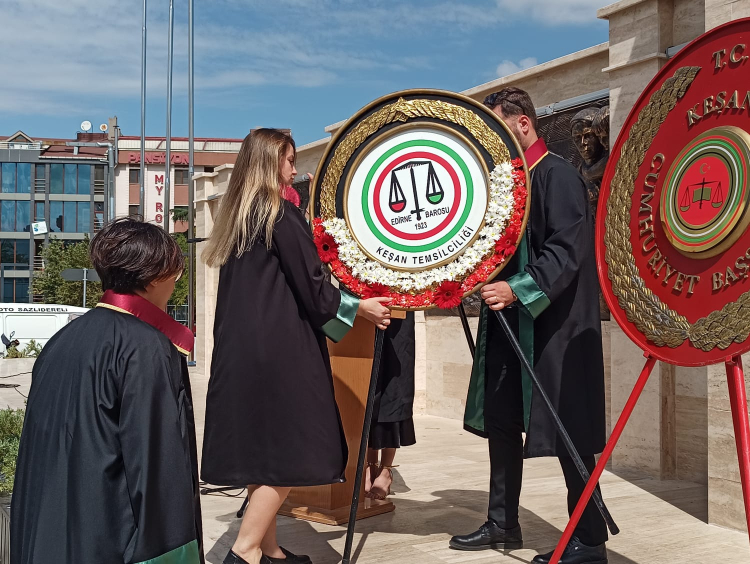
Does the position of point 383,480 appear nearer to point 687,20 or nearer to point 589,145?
point 589,145

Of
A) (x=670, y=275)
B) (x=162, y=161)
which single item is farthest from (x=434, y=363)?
(x=162, y=161)

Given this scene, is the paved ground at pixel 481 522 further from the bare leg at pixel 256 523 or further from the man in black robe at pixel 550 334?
the bare leg at pixel 256 523

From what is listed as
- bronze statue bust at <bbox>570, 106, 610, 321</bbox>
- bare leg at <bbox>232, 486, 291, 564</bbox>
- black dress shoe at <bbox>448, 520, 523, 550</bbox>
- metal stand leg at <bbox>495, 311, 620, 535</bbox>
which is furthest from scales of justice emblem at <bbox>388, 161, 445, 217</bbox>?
bronze statue bust at <bbox>570, 106, 610, 321</bbox>

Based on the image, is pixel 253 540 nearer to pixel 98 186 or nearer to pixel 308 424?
pixel 308 424

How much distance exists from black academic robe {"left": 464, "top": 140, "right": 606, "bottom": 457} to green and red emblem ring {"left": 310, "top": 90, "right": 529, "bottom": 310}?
0.96 ft

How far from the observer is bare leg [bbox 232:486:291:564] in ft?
11.8

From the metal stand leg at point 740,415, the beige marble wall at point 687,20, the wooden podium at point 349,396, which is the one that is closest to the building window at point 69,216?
the beige marble wall at point 687,20

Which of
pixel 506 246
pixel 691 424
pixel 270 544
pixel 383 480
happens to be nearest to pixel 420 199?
pixel 506 246

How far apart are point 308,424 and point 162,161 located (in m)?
56.9

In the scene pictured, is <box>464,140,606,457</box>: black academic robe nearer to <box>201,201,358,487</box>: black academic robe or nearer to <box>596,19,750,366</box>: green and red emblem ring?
<box>596,19,750,366</box>: green and red emblem ring

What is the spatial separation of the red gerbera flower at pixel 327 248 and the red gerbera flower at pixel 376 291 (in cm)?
23

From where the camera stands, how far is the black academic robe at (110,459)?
7.25ft

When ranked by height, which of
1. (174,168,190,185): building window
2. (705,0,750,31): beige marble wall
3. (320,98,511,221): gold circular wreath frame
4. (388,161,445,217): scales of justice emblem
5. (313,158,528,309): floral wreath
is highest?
(174,168,190,185): building window

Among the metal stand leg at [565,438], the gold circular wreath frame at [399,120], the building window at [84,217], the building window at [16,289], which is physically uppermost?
the building window at [84,217]
